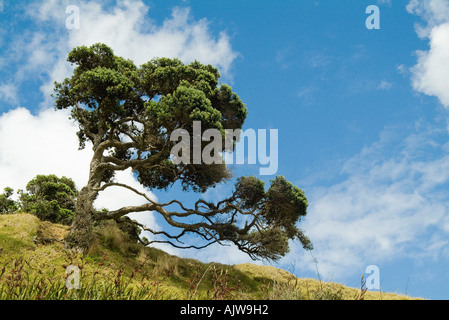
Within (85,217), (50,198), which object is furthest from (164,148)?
(50,198)

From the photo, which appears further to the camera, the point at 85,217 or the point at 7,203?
the point at 7,203

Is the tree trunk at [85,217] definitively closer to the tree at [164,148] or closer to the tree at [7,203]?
the tree at [164,148]

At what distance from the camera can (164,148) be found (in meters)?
20.3

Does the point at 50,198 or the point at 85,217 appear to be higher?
the point at 50,198

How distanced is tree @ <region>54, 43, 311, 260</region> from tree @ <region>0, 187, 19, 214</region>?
12868 millimetres

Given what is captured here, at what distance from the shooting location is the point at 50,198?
3106cm

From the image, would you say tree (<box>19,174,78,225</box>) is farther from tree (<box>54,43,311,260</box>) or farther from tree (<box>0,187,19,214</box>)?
tree (<box>54,43,311,260</box>)

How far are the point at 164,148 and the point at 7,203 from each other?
20.2 meters

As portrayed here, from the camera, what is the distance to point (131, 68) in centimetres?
2380

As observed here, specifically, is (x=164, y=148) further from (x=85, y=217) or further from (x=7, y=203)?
(x=7, y=203)

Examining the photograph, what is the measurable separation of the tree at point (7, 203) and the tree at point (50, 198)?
1.32 m

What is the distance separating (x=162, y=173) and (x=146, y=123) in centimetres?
496
